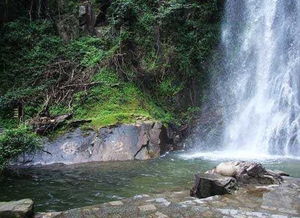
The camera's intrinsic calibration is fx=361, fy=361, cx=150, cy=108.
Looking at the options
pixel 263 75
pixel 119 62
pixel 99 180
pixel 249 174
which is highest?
pixel 119 62

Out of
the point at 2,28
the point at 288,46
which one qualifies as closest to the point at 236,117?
the point at 288,46

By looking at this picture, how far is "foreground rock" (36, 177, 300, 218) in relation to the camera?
529 cm

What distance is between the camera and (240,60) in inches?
624

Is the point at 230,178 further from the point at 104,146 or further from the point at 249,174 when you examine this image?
the point at 104,146

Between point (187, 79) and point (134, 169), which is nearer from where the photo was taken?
point (134, 169)

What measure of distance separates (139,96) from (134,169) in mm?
4657

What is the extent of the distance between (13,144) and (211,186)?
184 inches

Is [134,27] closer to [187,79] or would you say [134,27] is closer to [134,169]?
[187,79]

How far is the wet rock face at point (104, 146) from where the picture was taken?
1062cm

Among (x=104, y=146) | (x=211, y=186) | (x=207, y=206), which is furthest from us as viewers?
(x=104, y=146)

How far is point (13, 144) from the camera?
8.26 metres


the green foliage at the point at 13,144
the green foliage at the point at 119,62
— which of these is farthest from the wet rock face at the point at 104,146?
the green foliage at the point at 13,144

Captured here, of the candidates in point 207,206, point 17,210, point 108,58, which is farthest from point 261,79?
point 17,210

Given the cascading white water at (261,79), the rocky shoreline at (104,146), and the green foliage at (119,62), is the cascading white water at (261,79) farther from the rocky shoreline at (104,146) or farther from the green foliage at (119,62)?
the rocky shoreline at (104,146)
